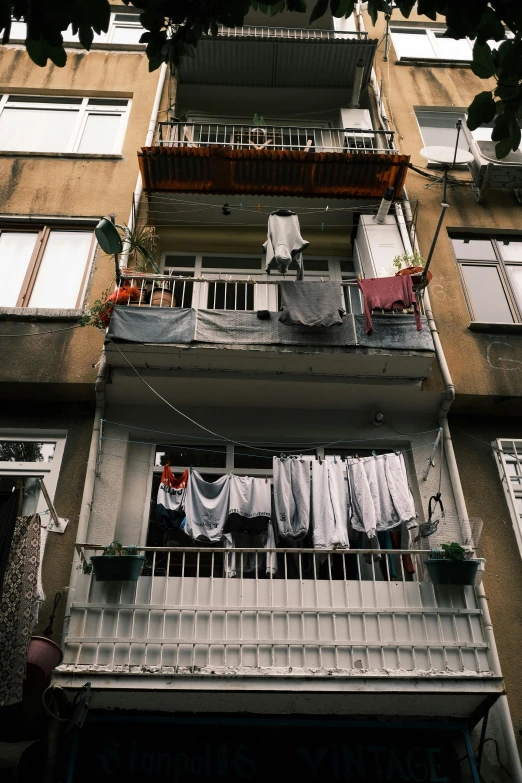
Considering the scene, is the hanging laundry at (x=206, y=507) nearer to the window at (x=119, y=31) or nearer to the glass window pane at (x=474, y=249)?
the glass window pane at (x=474, y=249)

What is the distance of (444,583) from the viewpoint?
7.61m

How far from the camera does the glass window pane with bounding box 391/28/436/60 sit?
15940 millimetres

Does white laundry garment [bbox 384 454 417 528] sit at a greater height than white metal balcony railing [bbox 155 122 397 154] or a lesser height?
lesser

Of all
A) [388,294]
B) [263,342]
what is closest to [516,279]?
[388,294]

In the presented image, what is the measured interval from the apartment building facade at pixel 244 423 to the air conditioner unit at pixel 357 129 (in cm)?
5

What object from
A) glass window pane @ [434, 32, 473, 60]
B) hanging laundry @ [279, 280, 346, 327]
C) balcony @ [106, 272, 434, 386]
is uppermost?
glass window pane @ [434, 32, 473, 60]

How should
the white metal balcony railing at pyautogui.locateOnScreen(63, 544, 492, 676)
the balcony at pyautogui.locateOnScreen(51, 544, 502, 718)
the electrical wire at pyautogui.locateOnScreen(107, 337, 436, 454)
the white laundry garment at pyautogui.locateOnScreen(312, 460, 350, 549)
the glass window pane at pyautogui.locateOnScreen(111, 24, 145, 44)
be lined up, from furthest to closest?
the glass window pane at pyautogui.locateOnScreen(111, 24, 145, 44), the electrical wire at pyautogui.locateOnScreen(107, 337, 436, 454), the white laundry garment at pyautogui.locateOnScreen(312, 460, 350, 549), the white metal balcony railing at pyautogui.locateOnScreen(63, 544, 492, 676), the balcony at pyautogui.locateOnScreen(51, 544, 502, 718)

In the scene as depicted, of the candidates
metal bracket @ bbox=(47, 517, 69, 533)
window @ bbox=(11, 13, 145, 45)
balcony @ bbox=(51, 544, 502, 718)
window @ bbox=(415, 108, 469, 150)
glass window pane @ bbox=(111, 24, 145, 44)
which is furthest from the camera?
glass window pane @ bbox=(111, 24, 145, 44)

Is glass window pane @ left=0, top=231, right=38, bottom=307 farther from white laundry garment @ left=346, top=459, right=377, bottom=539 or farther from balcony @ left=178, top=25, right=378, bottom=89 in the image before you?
white laundry garment @ left=346, top=459, right=377, bottom=539

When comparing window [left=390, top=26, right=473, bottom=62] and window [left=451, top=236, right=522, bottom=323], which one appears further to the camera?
A: window [left=390, top=26, right=473, bottom=62]

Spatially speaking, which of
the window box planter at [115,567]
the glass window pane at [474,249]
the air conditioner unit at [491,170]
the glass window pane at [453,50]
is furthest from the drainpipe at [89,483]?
the glass window pane at [453,50]

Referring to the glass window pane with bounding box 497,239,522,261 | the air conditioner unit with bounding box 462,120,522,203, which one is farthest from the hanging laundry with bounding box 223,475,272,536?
the air conditioner unit with bounding box 462,120,522,203

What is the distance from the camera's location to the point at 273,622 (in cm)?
741

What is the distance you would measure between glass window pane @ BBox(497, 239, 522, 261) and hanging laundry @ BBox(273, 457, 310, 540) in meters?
6.10
